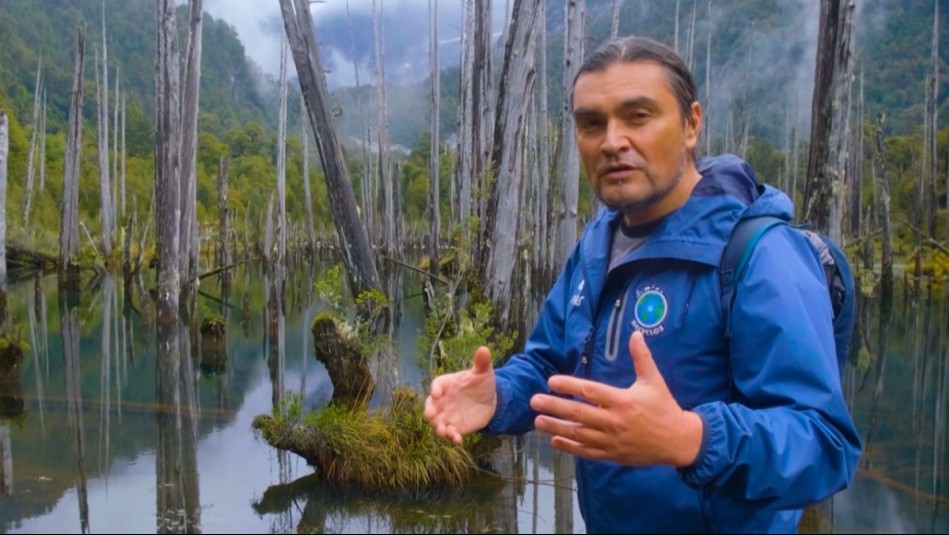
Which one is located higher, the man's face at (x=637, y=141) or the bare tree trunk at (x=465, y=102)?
the bare tree trunk at (x=465, y=102)

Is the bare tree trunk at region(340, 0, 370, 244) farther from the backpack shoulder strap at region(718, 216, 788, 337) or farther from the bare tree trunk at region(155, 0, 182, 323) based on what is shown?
the backpack shoulder strap at region(718, 216, 788, 337)

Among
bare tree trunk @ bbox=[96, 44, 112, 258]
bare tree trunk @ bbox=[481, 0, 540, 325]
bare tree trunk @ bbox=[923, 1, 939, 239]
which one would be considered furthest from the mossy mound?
bare tree trunk @ bbox=[96, 44, 112, 258]

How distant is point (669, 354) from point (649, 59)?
1.86ft

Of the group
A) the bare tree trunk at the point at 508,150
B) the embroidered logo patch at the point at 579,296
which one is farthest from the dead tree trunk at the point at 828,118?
the embroidered logo patch at the point at 579,296

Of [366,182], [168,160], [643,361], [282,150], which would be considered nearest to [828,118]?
[643,361]

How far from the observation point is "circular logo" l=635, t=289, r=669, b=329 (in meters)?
1.59

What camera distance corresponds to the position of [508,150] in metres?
9.18

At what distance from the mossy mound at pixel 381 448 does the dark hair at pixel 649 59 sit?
4319 millimetres

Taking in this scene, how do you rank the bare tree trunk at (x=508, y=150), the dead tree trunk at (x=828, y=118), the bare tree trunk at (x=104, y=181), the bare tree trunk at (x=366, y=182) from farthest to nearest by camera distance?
the bare tree trunk at (x=366, y=182)
the bare tree trunk at (x=104, y=181)
the bare tree trunk at (x=508, y=150)
the dead tree trunk at (x=828, y=118)

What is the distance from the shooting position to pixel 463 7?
71.9 ft

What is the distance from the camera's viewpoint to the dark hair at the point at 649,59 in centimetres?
171

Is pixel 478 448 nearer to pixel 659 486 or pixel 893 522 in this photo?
pixel 893 522

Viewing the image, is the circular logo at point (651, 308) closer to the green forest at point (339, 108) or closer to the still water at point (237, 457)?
the still water at point (237, 457)

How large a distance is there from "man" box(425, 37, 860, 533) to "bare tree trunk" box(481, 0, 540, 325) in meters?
7.15
